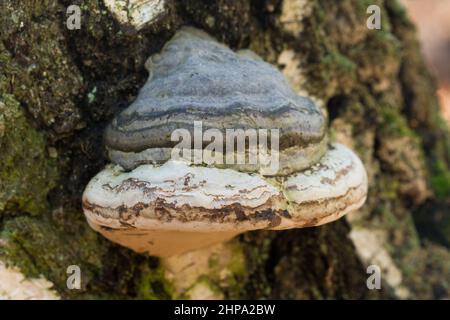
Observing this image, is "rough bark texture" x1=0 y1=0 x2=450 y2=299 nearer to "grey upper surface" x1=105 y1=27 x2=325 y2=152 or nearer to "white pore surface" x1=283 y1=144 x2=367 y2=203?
"grey upper surface" x1=105 y1=27 x2=325 y2=152

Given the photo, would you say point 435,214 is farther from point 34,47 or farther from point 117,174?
point 34,47

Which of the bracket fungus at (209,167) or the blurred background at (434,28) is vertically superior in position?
the blurred background at (434,28)

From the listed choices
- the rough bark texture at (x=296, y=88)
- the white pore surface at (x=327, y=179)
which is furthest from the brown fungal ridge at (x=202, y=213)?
the rough bark texture at (x=296, y=88)

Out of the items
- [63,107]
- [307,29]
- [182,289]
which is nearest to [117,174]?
[63,107]

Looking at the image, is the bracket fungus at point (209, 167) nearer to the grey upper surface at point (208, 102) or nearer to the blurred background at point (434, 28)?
the grey upper surface at point (208, 102)

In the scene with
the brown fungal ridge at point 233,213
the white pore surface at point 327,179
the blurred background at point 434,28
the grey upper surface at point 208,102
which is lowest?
the brown fungal ridge at point 233,213

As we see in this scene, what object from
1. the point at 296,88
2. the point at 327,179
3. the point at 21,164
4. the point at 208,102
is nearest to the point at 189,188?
the point at 208,102

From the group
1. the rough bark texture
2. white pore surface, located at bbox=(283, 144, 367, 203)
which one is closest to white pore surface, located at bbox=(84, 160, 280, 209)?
white pore surface, located at bbox=(283, 144, 367, 203)
